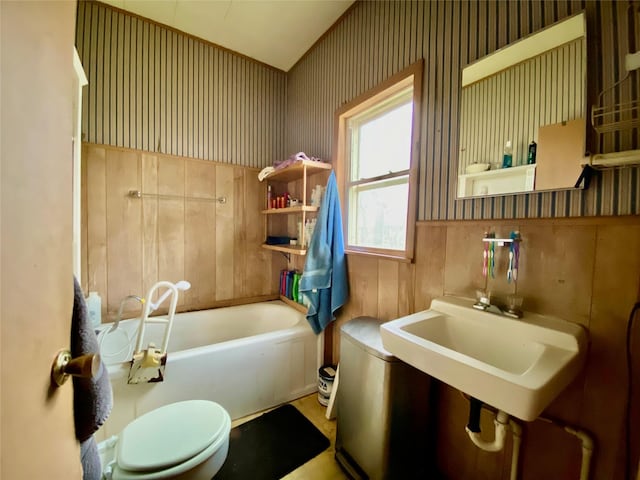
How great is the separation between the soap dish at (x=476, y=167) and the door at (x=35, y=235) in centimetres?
139

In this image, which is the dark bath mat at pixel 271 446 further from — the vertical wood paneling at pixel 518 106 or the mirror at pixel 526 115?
the vertical wood paneling at pixel 518 106

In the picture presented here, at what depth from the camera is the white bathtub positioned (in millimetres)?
1466

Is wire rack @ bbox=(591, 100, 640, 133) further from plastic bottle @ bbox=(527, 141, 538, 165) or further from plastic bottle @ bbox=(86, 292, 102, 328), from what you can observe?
plastic bottle @ bbox=(86, 292, 102, 328)

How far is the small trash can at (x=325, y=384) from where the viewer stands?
1843 mm

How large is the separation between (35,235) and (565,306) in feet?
4.89

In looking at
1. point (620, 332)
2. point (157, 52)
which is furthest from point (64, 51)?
point (157, 52)

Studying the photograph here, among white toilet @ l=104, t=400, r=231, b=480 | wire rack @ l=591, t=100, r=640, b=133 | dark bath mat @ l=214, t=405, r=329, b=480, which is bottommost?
dark bath mat @ l=214, t=405, r=329, b=480

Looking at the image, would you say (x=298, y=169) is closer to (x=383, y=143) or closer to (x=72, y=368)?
(x=383, y=143)

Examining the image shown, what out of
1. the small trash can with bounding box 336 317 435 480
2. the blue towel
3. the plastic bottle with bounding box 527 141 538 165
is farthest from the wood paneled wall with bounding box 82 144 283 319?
the plastic bottle with bounding box 527 141 538 165

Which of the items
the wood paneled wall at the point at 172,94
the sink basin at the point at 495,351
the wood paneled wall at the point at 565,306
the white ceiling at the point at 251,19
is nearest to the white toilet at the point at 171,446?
the sink basin at the point at 495,351

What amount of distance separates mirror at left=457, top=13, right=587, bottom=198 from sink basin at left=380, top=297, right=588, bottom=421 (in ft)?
1.73

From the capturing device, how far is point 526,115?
3.47 feet

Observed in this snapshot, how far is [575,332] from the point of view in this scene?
0.88 metres

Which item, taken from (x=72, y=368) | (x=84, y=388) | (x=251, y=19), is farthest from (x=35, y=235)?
(x=251, y=19)
